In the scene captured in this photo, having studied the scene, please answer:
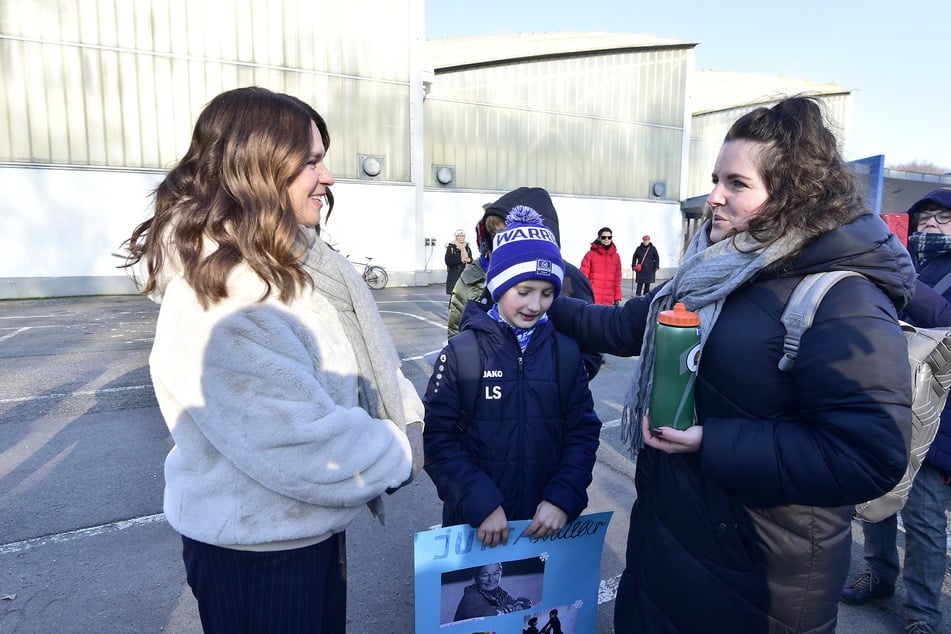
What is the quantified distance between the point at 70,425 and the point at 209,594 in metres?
4.41

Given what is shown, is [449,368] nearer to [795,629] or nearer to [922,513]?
[795,629]

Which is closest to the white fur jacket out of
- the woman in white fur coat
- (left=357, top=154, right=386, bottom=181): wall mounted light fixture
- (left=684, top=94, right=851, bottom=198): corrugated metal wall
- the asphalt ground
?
the woman in white fur coat

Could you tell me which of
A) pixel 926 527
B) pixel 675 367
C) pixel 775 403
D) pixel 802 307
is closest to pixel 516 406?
pixel 675 367

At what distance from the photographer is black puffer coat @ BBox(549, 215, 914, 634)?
1.17 m

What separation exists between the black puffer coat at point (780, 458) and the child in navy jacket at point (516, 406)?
A: 1.21 ft

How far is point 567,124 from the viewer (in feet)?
67.8

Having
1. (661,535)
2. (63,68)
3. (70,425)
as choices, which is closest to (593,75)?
(63,68)

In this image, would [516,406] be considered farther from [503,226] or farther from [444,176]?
[444,176]

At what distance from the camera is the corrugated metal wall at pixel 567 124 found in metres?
19.0

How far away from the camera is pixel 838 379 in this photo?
3.86 feet

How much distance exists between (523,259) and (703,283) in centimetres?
64

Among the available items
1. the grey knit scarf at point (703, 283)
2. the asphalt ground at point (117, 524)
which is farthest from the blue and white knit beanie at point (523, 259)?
the asphalt ground at point (117, 524)

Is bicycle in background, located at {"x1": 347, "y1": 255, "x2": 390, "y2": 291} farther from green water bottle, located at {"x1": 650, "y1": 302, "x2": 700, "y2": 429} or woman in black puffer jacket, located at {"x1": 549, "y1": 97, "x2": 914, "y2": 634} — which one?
green water bottle, located at {"x1": 650, "y1": 302, "x2": 700, "y2": 429}

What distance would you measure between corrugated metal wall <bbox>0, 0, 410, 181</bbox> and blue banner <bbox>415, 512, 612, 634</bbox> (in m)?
15.7
